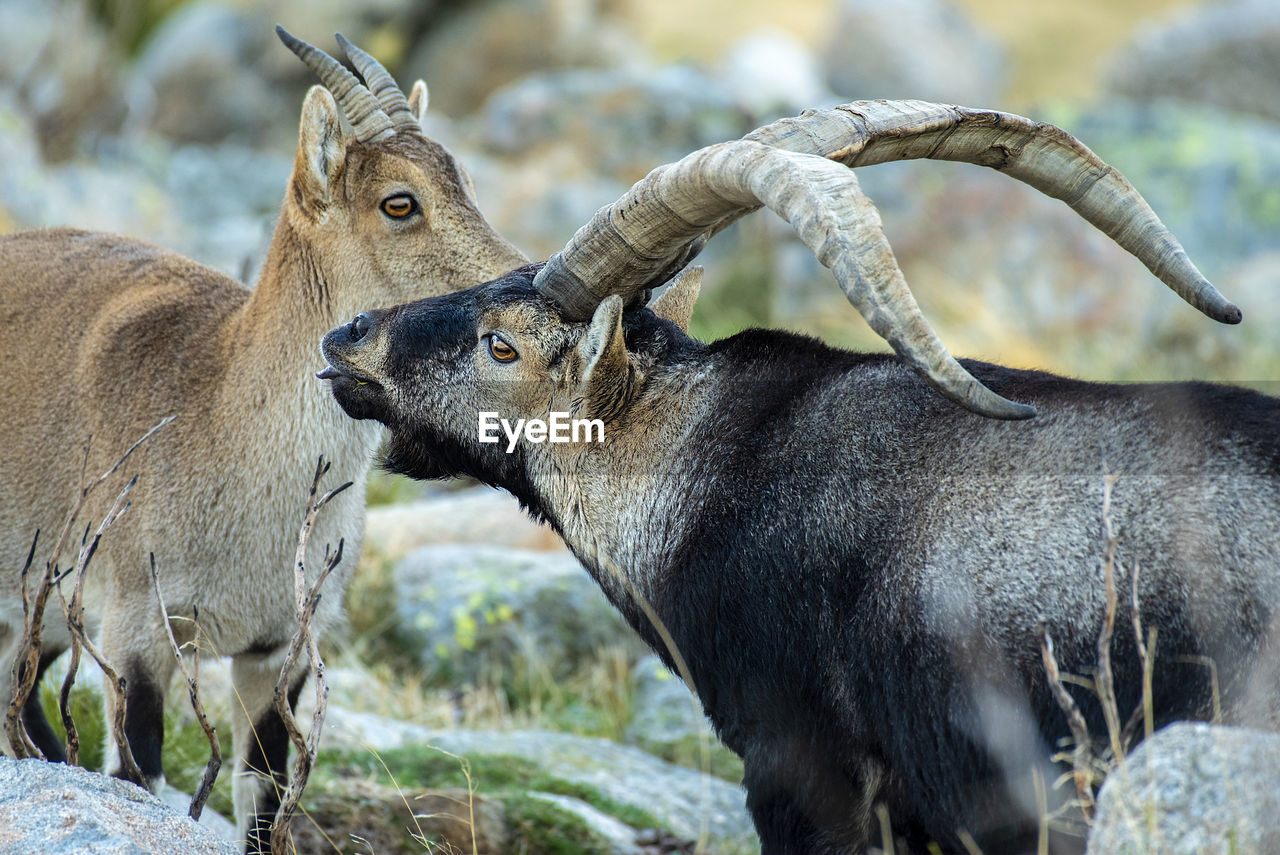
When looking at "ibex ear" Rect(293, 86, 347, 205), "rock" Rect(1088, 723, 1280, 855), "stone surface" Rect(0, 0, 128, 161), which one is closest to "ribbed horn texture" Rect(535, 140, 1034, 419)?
"rock" Rect(1088, 723, 1280, 855)

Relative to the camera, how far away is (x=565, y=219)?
59.8 ft

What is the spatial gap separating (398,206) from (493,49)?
1059 inches

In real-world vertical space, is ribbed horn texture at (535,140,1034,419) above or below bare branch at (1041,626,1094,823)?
above

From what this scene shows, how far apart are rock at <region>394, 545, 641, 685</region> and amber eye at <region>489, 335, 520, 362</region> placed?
148 inches

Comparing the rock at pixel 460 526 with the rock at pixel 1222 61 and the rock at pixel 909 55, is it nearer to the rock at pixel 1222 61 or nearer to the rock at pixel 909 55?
the rock at pixel 1222 61

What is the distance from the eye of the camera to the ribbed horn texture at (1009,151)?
14.0 ft

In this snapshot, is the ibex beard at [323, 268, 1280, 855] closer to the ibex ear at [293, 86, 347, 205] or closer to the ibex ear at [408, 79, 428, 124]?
the ibex ear at [293, 86, 347, 205]

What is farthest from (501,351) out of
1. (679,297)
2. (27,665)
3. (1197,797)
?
(1197,797)

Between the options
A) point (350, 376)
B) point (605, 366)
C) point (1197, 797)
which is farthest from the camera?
point (350, 376)

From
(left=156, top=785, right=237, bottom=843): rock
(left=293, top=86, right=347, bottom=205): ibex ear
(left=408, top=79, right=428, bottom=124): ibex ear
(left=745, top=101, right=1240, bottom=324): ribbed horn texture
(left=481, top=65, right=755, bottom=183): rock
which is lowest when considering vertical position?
(left=156, top=785, right=237, bottom=843): rock

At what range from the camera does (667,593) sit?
4.47 m

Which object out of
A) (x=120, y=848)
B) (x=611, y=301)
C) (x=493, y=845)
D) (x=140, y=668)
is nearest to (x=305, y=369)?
(x=140, y=668)

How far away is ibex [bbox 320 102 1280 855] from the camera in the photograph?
376 centimetres

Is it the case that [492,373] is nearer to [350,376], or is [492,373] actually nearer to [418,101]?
[350,376]
